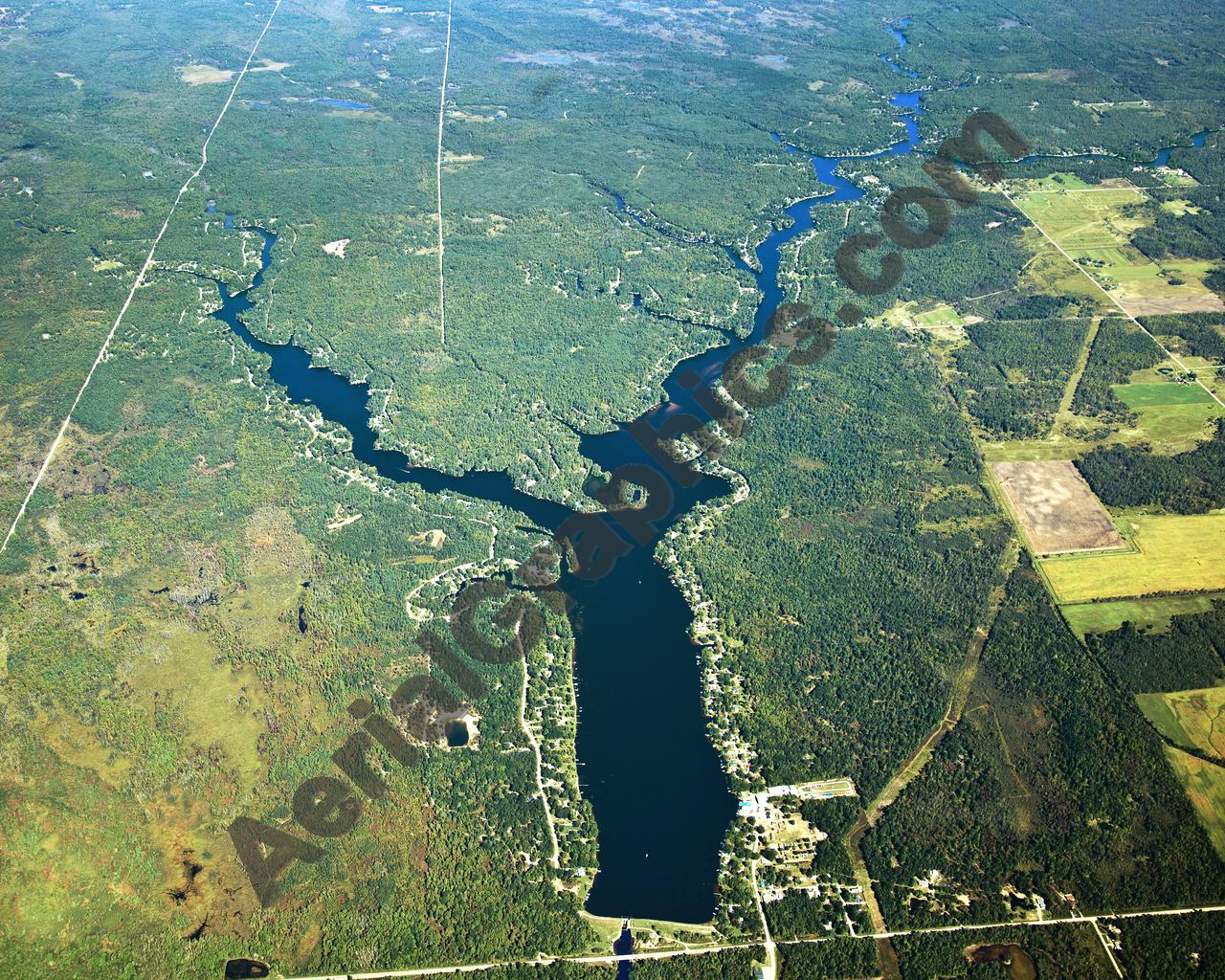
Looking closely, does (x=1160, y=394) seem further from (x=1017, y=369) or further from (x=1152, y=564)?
(x=1152, y=564)

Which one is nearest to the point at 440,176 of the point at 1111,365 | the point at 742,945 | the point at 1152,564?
the point at 1111,365

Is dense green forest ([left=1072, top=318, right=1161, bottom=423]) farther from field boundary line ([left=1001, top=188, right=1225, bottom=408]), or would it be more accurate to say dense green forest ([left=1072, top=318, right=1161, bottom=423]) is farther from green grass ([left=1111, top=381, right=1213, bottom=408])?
green grass ([left=1111, top=381, right=1213, bottom=408])

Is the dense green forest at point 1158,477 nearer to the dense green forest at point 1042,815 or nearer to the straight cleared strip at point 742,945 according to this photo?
the dense green forest at point 1042,815

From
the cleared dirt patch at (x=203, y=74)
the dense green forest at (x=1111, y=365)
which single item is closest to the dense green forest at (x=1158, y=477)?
the dense green forest at (x=1111, y=365)

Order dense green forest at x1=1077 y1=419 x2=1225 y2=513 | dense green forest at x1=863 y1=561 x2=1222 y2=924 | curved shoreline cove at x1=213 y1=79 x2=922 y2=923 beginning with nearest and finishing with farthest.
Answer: dense green forest at x1=863 y1=561 x2=1222 y2=924 → curved shoreline cove at x1=213 y1=79 x2=922 y2=923 → dense green forest at x1=1077 y1=419 x2=1225 y2=513

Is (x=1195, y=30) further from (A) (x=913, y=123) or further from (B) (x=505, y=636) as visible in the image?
(B) (x=505, y=636)

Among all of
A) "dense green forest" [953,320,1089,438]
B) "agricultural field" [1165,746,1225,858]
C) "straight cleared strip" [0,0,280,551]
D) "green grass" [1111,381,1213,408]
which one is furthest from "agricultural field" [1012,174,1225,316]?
"straight cleared strip" [0,0,280,551]
